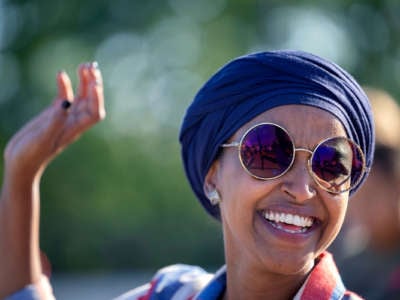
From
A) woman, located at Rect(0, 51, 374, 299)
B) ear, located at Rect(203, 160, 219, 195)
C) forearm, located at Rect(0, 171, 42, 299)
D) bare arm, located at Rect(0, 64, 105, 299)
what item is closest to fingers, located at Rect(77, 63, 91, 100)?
bare arm, located at Rect(0, 64, 105, 299)

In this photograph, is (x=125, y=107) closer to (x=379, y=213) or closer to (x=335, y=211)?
(x=379, y=213)

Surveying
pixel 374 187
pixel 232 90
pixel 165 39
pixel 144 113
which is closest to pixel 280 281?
pixel 232 90

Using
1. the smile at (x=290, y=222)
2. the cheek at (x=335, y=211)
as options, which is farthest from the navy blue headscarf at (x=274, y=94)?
the smile at (x=290, y=222)

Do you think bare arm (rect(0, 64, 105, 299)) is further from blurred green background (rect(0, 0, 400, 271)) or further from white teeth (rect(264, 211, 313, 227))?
blurred green background (rect(0, 0, 400, 271))

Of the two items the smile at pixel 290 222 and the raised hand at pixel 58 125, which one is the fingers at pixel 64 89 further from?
the smile at pixel 290 222

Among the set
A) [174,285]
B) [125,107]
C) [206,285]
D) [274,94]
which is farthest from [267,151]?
[125,107]

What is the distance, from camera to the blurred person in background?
16.5ft

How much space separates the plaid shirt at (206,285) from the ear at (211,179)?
0.29 metres

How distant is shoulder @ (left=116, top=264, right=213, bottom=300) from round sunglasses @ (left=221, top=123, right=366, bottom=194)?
58 cm

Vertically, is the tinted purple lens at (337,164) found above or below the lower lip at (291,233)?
above

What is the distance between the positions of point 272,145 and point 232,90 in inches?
9.7

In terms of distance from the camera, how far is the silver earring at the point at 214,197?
355 cm

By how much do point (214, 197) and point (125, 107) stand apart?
14056 millimetres

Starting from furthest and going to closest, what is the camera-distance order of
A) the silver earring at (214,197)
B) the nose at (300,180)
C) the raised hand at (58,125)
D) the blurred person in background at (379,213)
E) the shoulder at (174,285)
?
the blurred person in background at (379,213) → the raised hand at (58,125) → the shoulder at (174,285) → the silver earring at (214,197) → the nose at (300,180)
